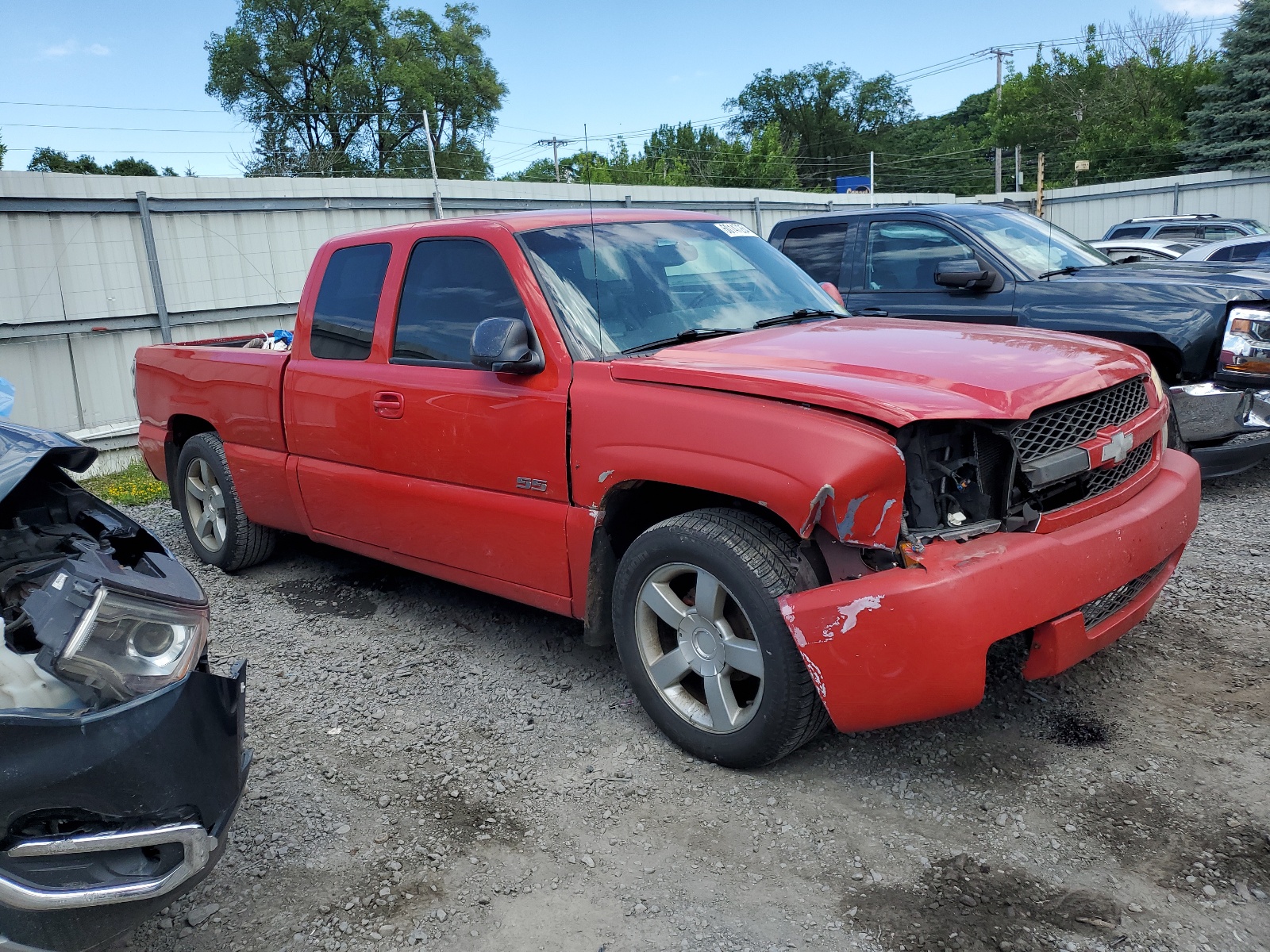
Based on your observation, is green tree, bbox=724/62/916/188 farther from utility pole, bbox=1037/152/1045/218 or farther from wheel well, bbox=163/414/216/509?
wheel well, bbox=163/414/216/509

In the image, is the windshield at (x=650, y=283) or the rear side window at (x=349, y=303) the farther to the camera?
the rear side window at (x=349, y=303)

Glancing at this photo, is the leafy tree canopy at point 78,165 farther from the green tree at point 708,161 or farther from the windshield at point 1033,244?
the windshield at point 1033,244

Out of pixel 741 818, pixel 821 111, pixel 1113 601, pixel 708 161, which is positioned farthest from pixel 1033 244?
pixel 821 111

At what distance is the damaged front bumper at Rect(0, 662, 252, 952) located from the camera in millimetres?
1917

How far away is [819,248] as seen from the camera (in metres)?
7.50

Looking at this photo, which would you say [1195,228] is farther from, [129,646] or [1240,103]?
[1240,103]

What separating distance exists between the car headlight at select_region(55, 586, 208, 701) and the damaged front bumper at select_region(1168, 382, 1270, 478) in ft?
17.7

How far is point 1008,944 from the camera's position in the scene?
93.4 inches

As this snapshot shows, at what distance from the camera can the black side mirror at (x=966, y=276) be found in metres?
6.20

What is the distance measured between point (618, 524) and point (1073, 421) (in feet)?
A: 5.08

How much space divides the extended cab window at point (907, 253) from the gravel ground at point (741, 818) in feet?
10.3

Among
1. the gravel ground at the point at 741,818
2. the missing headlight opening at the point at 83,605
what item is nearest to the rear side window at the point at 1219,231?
the gravel ground at the point at 741,818

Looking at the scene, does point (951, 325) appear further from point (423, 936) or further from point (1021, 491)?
point (423, 936)

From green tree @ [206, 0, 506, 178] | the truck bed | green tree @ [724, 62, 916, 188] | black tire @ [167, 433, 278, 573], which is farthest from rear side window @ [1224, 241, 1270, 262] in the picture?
green tree @ [724, 62, 916, 188]
